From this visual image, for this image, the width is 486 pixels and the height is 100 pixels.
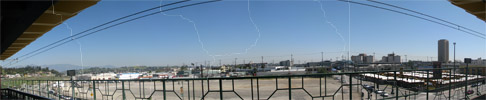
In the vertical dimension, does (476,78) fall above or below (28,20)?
below

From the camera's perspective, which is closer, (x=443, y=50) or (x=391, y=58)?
(x=443, y=50)

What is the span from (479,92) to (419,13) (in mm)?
3503

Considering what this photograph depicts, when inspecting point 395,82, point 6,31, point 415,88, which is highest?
point 6,31

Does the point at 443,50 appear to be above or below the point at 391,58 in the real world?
above

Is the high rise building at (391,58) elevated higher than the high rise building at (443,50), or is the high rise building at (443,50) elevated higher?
the high rise building at (443,50)

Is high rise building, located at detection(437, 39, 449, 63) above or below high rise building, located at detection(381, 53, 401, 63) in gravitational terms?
above

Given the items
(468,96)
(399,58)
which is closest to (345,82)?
(468,96)

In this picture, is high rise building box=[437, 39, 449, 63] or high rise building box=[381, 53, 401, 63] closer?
high rise building box=[437, 39, 449, 63]

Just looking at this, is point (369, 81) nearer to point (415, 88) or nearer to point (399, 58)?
point (415, 88)

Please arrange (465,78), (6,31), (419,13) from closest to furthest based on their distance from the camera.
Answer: (6,31)
(419,13)
(465,78)

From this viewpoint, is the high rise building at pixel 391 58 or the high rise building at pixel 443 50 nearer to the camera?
the high rise building at pixel 443 50

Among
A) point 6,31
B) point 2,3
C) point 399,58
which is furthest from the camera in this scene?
point 399,58

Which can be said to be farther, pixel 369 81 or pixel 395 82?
pixel 369 81

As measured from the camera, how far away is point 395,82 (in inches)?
146
